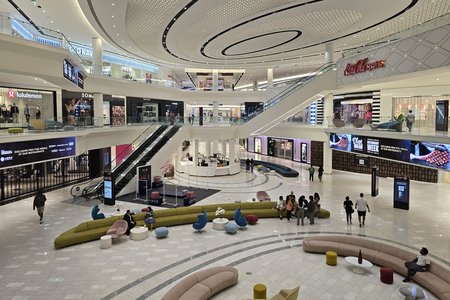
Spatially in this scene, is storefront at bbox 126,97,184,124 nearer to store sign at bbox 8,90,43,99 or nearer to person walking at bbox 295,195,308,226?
store sign at bbox 8,90,43,99

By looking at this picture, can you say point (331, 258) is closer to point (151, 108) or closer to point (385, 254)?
point (385, 254)

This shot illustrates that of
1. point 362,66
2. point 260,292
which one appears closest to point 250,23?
point 362,66

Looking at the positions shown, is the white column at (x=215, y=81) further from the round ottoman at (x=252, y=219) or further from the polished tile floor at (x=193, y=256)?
the round ottoman at (x=252, y=219)

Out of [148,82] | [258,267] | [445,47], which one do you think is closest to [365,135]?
[445,47]

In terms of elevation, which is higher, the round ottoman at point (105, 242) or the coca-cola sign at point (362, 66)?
the coca-cola sign at point (362, 66)

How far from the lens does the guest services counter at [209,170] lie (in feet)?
84.1

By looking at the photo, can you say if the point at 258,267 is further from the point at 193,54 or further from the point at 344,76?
the point at 193,54

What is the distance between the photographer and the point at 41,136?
497 inches

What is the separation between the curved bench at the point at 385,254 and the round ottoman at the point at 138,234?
18.9ft

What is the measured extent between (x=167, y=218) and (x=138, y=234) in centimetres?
199

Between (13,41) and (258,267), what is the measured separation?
10606 millimetres

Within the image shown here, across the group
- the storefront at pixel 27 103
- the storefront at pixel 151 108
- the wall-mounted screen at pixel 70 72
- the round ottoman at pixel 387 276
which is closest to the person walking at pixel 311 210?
the round ottoman at pixel 387 276

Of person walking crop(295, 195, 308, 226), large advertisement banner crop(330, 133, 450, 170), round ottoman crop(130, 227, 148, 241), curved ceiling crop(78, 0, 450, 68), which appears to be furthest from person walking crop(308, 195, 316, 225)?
curved ceiling crop(78, 0, 450, 68)

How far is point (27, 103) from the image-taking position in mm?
19484
